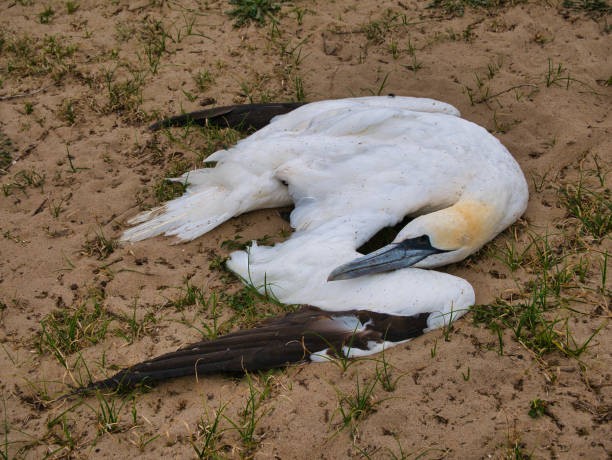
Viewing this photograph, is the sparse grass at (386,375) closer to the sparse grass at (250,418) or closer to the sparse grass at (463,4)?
the sparse grass at (250,418)

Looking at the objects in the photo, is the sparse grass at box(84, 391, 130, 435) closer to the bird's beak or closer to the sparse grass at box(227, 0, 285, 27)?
the bird's beak

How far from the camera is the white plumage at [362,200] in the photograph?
2.95m

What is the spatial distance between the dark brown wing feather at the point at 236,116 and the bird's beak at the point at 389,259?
62.6 inches

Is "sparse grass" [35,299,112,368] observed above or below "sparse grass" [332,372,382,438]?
above

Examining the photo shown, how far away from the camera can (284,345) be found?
2740mm

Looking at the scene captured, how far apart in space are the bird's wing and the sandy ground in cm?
9

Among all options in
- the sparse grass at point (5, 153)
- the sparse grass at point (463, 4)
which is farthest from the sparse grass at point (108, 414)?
the sparse grass at point (463, 4)

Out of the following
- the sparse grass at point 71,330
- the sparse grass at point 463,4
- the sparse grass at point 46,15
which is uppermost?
the sparse grass at point 46,15

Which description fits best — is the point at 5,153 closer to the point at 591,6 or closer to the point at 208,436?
the point at 208,436

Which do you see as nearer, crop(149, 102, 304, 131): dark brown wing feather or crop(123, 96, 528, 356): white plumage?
crop(123, 96, 528, 356): white plumage

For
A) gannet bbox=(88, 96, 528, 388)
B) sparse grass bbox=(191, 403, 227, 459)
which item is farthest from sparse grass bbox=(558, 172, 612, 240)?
sparse grass bbox=(191, 403, 227, 459)

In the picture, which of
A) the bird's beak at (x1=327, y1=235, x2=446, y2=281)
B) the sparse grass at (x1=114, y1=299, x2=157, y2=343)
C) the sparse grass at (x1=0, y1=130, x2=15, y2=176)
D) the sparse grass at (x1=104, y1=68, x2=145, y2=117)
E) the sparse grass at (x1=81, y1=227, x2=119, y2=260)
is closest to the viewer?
the bird's beak at (x1=327, y1=235, x2=446, y2=281)

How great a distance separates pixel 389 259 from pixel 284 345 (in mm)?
711

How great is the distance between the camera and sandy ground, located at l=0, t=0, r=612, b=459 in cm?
247
